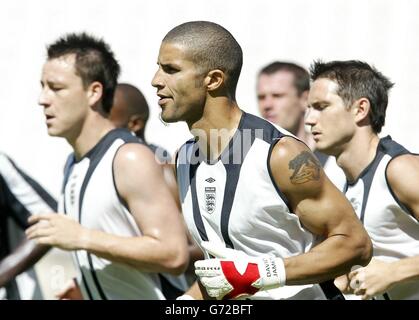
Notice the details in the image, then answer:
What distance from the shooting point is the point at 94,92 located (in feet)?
25.8

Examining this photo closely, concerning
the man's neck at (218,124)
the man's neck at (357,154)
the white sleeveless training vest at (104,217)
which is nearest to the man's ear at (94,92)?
the white sleeveless training vest at (104,217)

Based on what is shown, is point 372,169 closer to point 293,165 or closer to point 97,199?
point 293,165

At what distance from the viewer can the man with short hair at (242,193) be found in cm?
543

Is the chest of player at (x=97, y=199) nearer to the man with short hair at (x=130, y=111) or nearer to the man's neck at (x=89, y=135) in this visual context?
the man's neck at (x=89, y=135)

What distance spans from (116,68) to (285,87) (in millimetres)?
2283

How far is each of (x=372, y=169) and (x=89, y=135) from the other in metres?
1.94

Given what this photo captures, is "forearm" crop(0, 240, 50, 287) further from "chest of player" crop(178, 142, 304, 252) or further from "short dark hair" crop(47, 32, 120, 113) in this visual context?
"chest of player" crop(178, 142, 304, 252)

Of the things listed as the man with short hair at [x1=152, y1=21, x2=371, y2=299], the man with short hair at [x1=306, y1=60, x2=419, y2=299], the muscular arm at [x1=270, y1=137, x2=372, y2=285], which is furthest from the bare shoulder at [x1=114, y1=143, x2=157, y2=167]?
the muscular arm at [x1=270, y1=137, x2=372, y2=285]

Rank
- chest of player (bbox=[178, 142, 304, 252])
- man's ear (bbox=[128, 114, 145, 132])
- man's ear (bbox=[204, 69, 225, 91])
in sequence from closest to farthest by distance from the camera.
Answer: chest of player (bbox=[178, 142, 304, 252])
man's ear (bbox=[204, 69, 225, 91])
man's ear (bbox=[128, 114, 145, 132])

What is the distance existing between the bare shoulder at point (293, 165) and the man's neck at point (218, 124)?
1.06ft

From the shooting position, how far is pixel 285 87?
995 cm

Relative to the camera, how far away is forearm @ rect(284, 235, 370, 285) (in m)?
5.39

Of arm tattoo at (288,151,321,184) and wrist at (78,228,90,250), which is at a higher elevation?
arm tattoo at (288,151,321,184)

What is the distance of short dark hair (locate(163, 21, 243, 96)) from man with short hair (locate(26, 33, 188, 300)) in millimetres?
1552
